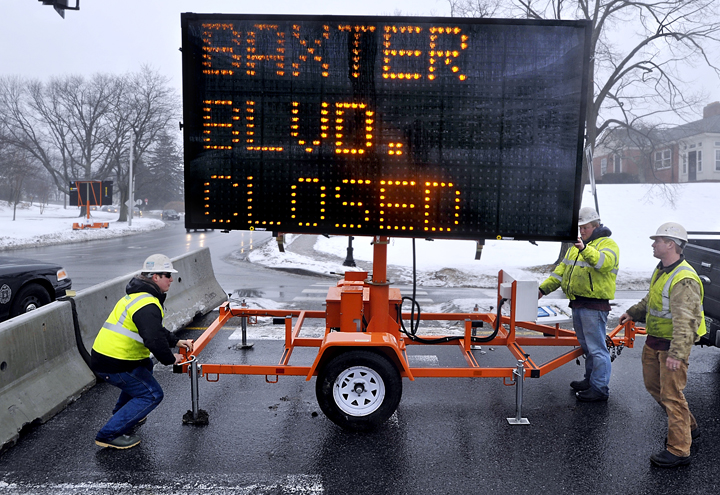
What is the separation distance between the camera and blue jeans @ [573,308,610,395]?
212 inches

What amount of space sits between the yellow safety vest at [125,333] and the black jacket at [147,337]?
0.04 meters

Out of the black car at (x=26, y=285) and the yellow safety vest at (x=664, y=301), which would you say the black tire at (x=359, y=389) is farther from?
the black car at (x=26, y=285)

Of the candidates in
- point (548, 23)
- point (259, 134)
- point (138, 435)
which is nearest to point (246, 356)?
point (138, 435)

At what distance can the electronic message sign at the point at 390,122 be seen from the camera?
4.48 m

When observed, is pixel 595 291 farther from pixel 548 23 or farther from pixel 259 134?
pixel 259 134

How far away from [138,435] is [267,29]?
3.79m

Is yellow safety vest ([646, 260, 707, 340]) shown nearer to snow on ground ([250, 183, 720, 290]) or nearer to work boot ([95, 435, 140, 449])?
snow on ground ([250, 183, 720, 290])

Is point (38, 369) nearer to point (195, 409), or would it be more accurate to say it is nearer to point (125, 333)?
point (125, 333)

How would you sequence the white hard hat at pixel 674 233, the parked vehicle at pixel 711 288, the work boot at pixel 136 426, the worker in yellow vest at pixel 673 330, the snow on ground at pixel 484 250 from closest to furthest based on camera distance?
the worker in yellow vest at pixel 673 330 < the white hard hat at pixel 674 233 < the work boot at pixel 136 426 < the parked vehicle at pixel 711 288 < the snow on ground at pixel 484 250

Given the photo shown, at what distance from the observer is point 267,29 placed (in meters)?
4.59

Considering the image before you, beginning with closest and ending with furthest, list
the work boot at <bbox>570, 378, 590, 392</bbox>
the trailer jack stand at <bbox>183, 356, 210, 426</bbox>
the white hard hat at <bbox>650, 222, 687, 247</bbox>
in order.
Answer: the white hard hat at <bbox>650, 222, 687, 247</bbox> < the trailer jack stand at <bbox>183, 356, 210, 426</bbox> < the work boot at <bbox>570, 378, 590, 392</bbox>

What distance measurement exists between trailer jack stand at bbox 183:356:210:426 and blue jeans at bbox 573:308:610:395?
393 centimetres

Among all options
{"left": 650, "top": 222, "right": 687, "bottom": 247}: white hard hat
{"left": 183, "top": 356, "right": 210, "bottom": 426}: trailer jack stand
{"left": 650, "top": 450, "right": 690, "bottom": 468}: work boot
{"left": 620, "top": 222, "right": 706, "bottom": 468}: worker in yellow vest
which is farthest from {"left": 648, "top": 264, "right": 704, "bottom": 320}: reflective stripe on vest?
{"left": 183, "top": 356, "right": 210, "bottom": 426}: trailer jack stand

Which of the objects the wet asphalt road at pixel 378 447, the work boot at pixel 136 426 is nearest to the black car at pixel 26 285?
the wet asphalt road at pixel 378 447
